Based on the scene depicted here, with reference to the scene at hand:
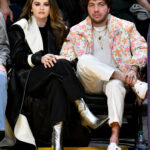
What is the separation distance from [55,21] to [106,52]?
1.94ft

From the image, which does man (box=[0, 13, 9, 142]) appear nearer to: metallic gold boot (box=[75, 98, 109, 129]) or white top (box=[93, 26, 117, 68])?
metallic gold boot (box=[75, 98, 109, 129])

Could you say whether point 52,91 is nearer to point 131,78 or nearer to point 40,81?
point 40,81

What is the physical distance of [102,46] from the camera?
17.0ft

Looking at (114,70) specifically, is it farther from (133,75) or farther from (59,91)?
(59,91)

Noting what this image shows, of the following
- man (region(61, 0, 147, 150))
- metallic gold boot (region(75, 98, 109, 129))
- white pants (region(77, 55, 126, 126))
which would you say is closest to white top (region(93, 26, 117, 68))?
man (region(61, 0, 147, 150))

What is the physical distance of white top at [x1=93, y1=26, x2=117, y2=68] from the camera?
515cm

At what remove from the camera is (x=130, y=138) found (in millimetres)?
5395

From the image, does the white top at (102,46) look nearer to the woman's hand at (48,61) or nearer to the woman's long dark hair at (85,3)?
the woman's long dark hair at (85,3)

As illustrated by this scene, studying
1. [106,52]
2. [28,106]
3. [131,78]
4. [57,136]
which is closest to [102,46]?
[106,52]

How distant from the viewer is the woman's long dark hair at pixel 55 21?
5.25 meters

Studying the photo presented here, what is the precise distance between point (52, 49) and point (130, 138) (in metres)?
1.18

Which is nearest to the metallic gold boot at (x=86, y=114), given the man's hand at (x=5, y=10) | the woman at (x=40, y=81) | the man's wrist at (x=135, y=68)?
the woman at (x=40, y=81)

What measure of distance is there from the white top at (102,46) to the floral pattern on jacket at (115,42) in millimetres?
46

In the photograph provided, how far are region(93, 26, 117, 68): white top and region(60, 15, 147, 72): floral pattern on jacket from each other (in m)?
0.05
